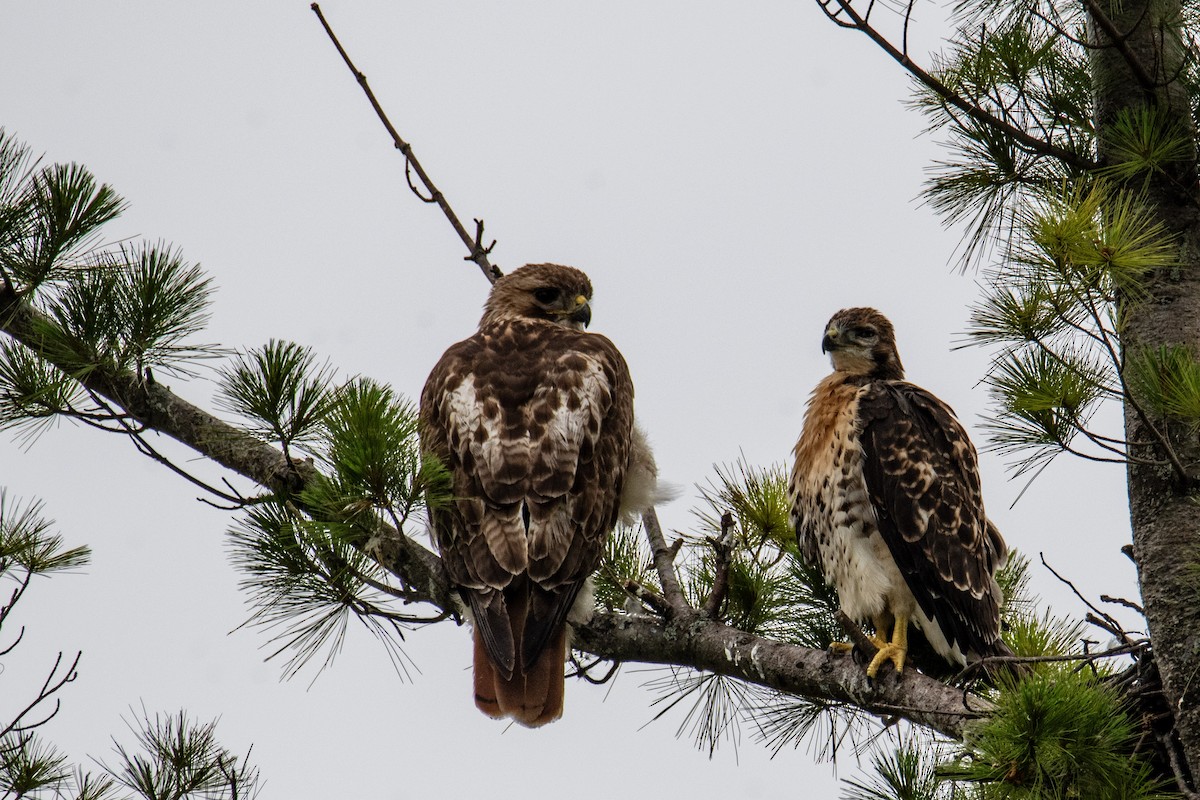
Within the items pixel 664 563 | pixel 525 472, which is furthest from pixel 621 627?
pixel 525 472

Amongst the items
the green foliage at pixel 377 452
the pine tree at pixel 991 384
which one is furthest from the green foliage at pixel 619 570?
the green foliage at pixel 377 452

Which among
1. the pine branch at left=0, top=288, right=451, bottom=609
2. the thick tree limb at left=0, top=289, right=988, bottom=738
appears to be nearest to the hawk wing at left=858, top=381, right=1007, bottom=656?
the thick tree limb at left=0, top=289, right=988, bottom=738

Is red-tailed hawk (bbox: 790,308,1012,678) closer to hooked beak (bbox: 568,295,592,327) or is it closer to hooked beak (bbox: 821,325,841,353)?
hooked beak (bbox: 821,325,841,353)

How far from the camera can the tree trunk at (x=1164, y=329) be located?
12.2 feet

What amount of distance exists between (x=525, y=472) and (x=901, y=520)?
→ 1.58 m

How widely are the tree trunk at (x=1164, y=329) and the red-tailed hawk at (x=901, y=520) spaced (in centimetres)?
91

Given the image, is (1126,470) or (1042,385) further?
(1126,470)

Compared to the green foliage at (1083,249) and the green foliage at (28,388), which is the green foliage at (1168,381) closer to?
the green foliage at (1083,249)

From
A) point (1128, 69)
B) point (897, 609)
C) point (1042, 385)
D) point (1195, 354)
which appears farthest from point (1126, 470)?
point (1128, 69)

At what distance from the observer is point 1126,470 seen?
425 cm

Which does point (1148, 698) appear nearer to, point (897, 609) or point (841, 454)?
point (897, 609)

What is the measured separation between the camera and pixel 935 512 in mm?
5047

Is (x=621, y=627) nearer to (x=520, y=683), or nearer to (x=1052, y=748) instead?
(x=520, y=683)

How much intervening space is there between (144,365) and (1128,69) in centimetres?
343
